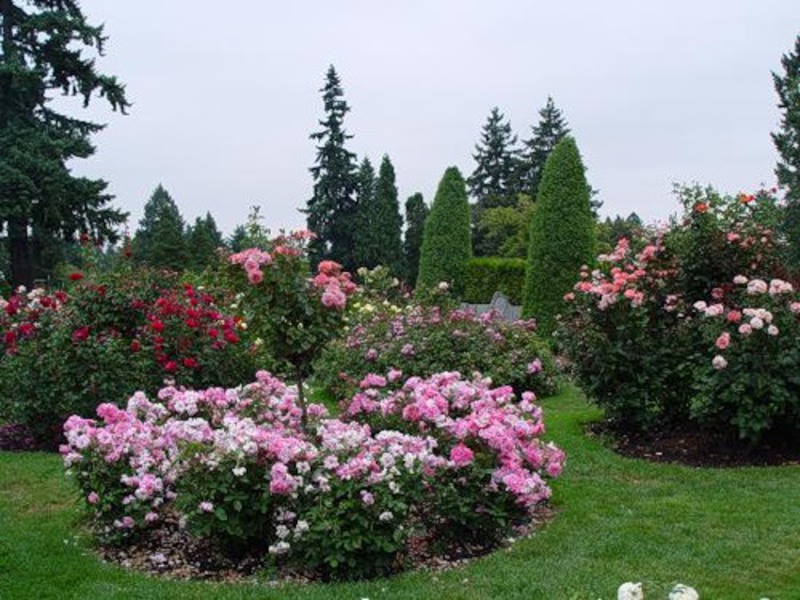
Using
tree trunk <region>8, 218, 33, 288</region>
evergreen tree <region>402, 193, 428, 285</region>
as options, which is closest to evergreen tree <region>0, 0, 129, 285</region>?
tree trunk <region>8, 218, 33, 288</region>

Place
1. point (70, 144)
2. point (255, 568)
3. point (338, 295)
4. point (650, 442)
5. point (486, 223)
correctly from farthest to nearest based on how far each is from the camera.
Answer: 1. point (486, 223)
2. point (70, 144)
3. point (650, 442)
4. point (338, 295)
5. point (255, 568)

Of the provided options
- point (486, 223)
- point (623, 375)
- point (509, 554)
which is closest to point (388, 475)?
point (509, 554)

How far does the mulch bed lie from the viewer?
6.48 metres

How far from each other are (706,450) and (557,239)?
27.2 feet

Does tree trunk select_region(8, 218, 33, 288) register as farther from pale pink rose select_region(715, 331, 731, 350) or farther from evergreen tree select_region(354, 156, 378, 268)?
evergreen tree select_region(354, 156, 378, 268)

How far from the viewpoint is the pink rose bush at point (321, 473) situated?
4094mm

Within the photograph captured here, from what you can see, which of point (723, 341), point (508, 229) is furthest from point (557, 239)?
point (508, 229)

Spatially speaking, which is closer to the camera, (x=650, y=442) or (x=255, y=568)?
(x=255, y=568)

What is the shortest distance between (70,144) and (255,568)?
50.5 feet

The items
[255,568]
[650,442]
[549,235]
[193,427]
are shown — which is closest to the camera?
[255,568]

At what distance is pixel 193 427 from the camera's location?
4.77 m

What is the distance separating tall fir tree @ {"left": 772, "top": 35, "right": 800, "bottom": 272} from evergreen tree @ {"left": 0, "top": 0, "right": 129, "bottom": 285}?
860 inches

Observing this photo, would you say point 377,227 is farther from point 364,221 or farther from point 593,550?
point 593,550

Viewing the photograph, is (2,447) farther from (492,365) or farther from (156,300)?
(492,365)
